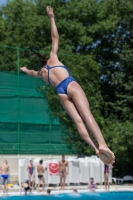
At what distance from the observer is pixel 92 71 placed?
26.7m

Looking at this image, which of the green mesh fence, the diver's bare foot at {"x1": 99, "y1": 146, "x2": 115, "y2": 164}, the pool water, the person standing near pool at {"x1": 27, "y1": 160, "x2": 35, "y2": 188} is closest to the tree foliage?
the green mesh fence

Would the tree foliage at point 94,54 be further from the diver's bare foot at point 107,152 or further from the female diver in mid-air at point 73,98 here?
the diver's bare foot at point 107,152

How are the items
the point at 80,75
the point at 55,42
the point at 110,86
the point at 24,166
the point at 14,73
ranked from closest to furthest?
the point at 55,42 → the point at 24,166 → the point at 14,73 → the point at 80,75 → the point at 110,86

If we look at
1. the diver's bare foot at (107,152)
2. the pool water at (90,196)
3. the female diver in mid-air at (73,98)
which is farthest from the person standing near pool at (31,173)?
the diver's bare foot at (107,152)

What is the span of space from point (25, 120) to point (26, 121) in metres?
0.07

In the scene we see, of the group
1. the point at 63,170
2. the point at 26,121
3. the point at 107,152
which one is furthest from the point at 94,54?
the point at 107,152

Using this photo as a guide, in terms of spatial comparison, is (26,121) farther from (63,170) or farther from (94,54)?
(94,54)

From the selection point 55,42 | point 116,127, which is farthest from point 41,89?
point 55,42

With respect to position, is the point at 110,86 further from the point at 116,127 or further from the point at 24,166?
the point at 24,166

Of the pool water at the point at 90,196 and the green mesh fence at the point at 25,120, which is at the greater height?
the green mesh fence at the point at 25,120

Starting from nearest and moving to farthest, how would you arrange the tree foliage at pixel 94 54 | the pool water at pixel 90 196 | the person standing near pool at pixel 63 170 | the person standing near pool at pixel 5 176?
the pool water at pixel 90 196 → the person standing near pool at pixel 5 176 → the person standing near pool at pixel 63 170 → the tree foliage at pixel 94 54

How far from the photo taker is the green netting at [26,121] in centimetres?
2383

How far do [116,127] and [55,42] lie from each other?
17.6 metres

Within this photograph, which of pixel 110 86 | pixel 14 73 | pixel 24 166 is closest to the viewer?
pixel 24 166
